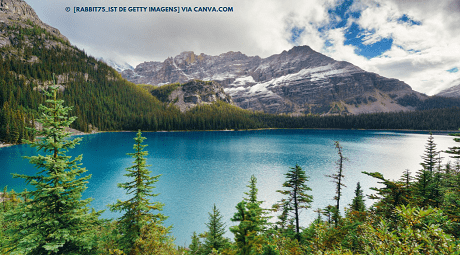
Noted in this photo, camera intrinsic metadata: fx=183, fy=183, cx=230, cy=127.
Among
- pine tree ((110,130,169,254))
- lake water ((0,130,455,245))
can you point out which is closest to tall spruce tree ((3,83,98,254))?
pine tree ((110,130,169,254))

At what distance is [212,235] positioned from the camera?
1592 centimetres

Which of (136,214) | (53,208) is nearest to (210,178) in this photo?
(136,214)

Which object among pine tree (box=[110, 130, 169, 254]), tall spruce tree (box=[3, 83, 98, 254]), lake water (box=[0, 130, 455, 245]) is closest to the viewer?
tall spruce tree (box=[3, 83, 98, 254])

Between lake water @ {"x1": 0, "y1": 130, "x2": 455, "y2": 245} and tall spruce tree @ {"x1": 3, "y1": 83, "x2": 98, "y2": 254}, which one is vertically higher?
tall spruce tree @ {"x1": 3, "y1": 83, "x2": 98, "y2": 254}

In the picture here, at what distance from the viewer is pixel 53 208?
29.6 feet

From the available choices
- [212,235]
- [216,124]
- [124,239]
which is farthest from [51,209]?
[216,124]

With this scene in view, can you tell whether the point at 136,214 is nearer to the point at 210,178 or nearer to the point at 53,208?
the point at 53,208

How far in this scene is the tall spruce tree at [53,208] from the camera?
27.1ft

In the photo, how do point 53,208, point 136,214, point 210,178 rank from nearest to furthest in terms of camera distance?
point 53,208
point 136,214
point 210,178

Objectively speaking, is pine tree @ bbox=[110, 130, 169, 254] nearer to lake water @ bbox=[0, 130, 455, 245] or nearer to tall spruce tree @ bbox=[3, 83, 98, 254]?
tall spruce tree @ bbox=[3, 83, 98, 254]

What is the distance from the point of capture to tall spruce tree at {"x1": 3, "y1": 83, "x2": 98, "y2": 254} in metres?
8.26

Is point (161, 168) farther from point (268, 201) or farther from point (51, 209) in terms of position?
point (51, 209)

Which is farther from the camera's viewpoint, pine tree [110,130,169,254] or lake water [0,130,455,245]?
lake water [0,130,455,245]

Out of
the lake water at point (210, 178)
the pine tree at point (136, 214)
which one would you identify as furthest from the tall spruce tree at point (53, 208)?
the lake water at point (210, 178)
